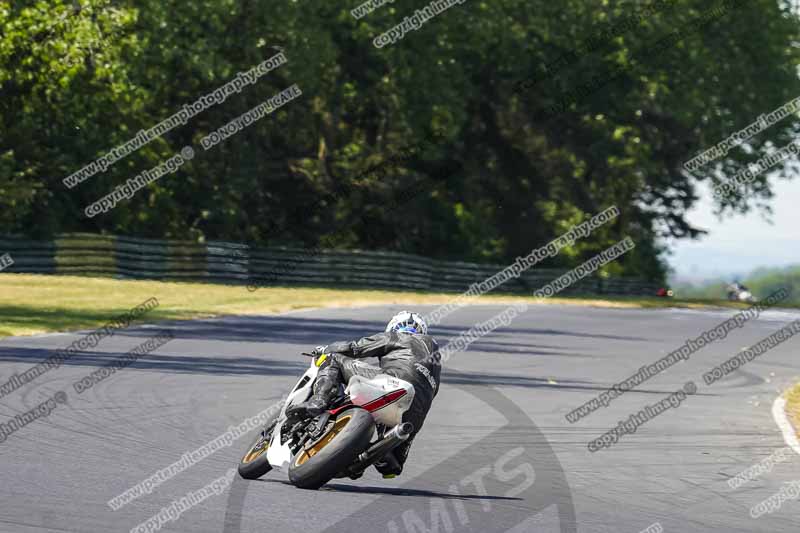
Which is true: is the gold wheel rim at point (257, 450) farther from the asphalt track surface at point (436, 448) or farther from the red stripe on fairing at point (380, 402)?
the red stripe on fairing at point (380, 402)

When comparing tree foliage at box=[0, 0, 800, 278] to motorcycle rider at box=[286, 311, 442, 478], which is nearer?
motorcycle rider at box=[286, 311, 442, 478]

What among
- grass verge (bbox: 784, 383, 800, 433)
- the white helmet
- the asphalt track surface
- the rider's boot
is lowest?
grass verge (bbox: 784, 383, 800, 433)

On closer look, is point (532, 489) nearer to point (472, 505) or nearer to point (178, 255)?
point (472, 505)

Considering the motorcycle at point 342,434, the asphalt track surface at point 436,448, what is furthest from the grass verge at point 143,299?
the motorcycle at point 342,434

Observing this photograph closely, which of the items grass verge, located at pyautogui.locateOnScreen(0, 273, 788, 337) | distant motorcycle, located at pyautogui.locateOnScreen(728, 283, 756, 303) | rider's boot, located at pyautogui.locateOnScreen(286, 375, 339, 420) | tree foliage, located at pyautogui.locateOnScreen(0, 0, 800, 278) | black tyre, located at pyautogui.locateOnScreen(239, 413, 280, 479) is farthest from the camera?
distant motorcycle, located at pyautogui.locateOnScreen(728, 283, 756, 303)

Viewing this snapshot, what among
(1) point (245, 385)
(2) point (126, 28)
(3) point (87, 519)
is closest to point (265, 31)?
(2) point (126, 28)

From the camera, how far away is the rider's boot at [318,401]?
32.3 feet

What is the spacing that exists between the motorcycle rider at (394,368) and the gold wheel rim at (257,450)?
1.30ft

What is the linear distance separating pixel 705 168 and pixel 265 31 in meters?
20.3

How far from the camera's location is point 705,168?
190ft

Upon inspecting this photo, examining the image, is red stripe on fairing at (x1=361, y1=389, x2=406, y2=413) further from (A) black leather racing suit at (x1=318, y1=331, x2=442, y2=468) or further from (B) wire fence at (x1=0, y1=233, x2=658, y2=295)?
(B) wire fence at (x1=0, y1=233, x2=658, y2=295)

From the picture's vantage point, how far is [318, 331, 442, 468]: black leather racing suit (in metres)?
10.1

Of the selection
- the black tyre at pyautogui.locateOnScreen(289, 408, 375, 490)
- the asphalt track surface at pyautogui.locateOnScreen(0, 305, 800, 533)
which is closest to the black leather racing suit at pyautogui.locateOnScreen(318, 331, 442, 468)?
the black tyre at pyautogui.locateOnScreen(289, 408, 375, 490)

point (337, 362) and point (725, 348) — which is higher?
point (337, 362)
